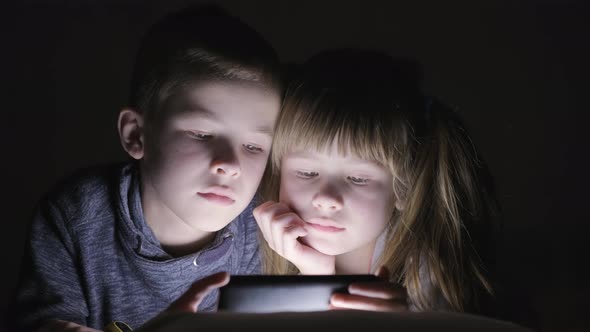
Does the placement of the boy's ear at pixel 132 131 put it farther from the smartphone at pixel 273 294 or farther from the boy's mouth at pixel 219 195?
the smartphone at pixel 273 294

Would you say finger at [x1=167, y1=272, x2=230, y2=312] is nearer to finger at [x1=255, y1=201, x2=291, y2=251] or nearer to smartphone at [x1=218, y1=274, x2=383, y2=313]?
smartphone at [x1=218, y1=274, x2=383, y2=313]

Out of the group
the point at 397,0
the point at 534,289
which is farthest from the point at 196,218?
the point at 534,289

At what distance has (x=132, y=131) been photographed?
81cm

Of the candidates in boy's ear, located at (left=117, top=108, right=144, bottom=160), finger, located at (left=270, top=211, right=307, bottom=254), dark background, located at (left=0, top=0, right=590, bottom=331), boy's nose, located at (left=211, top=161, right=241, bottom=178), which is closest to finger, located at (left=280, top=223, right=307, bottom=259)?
finger, located at (left=270, top=211, right=307, bottom=254)

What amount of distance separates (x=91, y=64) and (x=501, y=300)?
0.74 m

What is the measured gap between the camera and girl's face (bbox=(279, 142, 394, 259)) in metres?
0.75

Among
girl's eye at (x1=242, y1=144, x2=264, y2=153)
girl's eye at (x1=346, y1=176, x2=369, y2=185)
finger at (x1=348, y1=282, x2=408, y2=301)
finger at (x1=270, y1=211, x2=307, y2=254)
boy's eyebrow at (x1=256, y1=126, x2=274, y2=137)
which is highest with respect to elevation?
boy's eyebrow at (x1=256, y1=126, x2=274, y2=137)

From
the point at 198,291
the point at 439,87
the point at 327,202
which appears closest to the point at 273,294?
the point at 198,291

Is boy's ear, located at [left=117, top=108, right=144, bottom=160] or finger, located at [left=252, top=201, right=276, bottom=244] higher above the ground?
boy's ear, located at [left=117, top=108, right=144, bottom=160]

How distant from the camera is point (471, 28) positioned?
100 cm

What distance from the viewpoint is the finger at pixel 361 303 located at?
1.96 ft

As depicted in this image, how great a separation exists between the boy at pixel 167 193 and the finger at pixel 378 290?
220mm

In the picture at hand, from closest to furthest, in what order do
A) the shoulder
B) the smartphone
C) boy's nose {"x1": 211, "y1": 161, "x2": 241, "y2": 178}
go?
the smartphone, boy's nose {"x1": 211, "y1": 161, "x2": 241, "y2": 178}, the shoulder

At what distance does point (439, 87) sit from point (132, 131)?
544 mm
